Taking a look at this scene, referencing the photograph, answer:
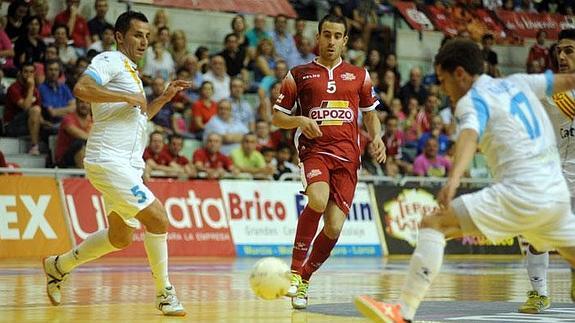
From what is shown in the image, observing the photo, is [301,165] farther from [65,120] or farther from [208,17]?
[208,17]

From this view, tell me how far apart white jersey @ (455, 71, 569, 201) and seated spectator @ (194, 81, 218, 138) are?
45.5 feet

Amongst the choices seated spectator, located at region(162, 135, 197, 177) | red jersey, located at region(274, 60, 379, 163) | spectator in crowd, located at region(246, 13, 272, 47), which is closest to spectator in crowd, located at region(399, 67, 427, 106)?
spectator in crowd, located at region(246, 13, 272, 47)

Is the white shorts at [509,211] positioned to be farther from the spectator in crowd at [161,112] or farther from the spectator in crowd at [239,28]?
the spectator in crowd at [239,28]

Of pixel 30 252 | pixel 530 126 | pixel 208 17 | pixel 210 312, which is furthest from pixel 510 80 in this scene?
pixel 208 17

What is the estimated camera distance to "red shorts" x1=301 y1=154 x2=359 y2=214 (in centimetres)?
1066

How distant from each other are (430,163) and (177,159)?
6.11 meters

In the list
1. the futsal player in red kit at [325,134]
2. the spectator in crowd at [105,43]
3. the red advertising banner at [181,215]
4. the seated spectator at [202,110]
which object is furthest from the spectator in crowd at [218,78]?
the futsal player in red kit at [325,134]

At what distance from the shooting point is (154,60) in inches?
840

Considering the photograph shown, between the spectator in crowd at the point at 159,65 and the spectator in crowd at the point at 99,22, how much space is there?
1.02 meters

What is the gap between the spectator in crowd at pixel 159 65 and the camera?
2120 cm

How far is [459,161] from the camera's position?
7.03 m

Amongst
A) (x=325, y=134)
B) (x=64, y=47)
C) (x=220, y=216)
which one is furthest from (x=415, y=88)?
(x=325, y=134)

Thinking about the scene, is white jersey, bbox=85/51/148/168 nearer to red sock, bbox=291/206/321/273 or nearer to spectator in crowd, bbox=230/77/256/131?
red sock, bbox=291/206/321/273

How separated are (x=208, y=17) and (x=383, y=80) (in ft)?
13.6
